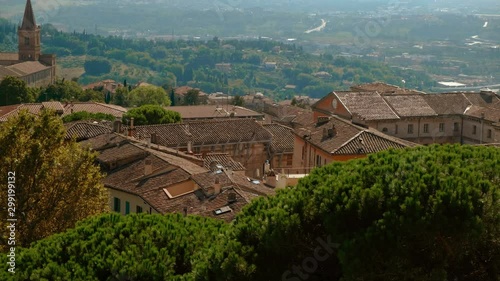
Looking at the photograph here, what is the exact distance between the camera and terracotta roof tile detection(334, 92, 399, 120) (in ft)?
145

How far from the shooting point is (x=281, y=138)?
1826 inches

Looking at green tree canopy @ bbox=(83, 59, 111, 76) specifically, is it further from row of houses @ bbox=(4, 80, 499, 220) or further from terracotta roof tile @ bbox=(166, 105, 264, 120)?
row of houses @ bbox=(4, 80, 499, 220)

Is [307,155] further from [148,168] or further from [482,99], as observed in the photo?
[482,99]

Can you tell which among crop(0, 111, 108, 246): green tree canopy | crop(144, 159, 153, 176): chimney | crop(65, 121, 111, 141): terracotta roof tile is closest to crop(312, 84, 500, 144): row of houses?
crop(65, 121, 111, 141): terracotta roof tile

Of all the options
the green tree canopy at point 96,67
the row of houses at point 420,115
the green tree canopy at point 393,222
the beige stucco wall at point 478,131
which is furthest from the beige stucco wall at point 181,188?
the green tree canopy at point 96,67

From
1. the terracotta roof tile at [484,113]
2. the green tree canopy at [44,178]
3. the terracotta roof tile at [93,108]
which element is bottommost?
the terracotta roof tile at [93,108]

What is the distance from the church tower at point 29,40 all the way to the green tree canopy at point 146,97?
34.7 meters

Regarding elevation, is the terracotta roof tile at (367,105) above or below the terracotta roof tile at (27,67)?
above

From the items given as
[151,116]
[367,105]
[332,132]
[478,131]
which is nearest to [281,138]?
[367,105]

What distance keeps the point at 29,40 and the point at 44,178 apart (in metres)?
104

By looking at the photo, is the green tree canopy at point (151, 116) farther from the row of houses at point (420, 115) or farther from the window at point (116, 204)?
the window at point (116, 204)

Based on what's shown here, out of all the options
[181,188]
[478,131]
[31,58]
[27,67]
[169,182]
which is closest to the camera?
[181,188]

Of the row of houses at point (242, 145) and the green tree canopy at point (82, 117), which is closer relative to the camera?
the row of houses at point (242, 145)

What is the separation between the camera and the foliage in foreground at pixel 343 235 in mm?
11367
